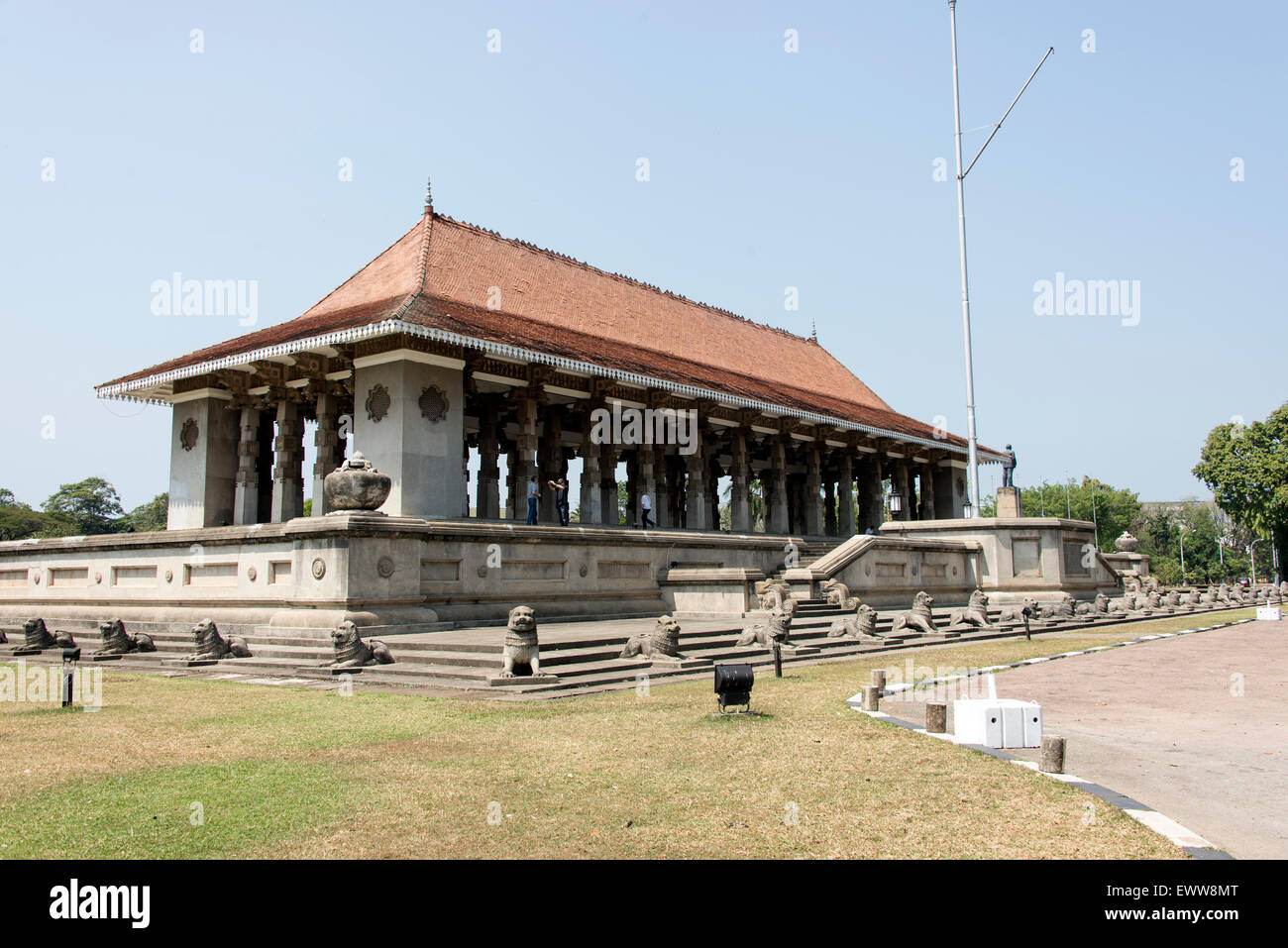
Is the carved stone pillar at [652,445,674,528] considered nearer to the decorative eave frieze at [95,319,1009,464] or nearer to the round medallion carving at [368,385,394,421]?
the decorative eave frieze at [95,319,1009,464]

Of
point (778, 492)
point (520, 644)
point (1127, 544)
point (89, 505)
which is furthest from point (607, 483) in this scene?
point (89, 505)

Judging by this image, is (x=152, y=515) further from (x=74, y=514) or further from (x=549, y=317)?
(x=549, y=317)

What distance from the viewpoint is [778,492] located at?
30.6 meters

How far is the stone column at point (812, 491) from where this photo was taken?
104 feet

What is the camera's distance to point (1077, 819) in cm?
473

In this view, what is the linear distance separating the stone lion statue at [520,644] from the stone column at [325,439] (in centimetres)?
1407

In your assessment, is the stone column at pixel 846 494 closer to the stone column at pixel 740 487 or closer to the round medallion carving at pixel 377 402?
the stone column at pixel 740 487

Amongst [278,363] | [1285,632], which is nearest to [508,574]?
[278,363]

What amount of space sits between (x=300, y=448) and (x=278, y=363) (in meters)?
2.70

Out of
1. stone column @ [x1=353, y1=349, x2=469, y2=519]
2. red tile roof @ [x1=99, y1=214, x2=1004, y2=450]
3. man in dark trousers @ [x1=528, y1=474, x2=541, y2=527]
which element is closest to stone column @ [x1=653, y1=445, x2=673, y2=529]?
red tile roof @ [x1=99, y1=214, x2=1004, y2=450]

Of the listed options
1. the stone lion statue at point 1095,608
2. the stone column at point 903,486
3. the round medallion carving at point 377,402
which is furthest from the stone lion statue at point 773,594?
the stone column at point 903,486

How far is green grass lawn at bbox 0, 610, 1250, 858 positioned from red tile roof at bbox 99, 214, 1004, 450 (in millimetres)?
11340

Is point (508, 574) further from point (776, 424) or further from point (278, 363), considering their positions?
point (776, 424)

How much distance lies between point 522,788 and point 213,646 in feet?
30.9
